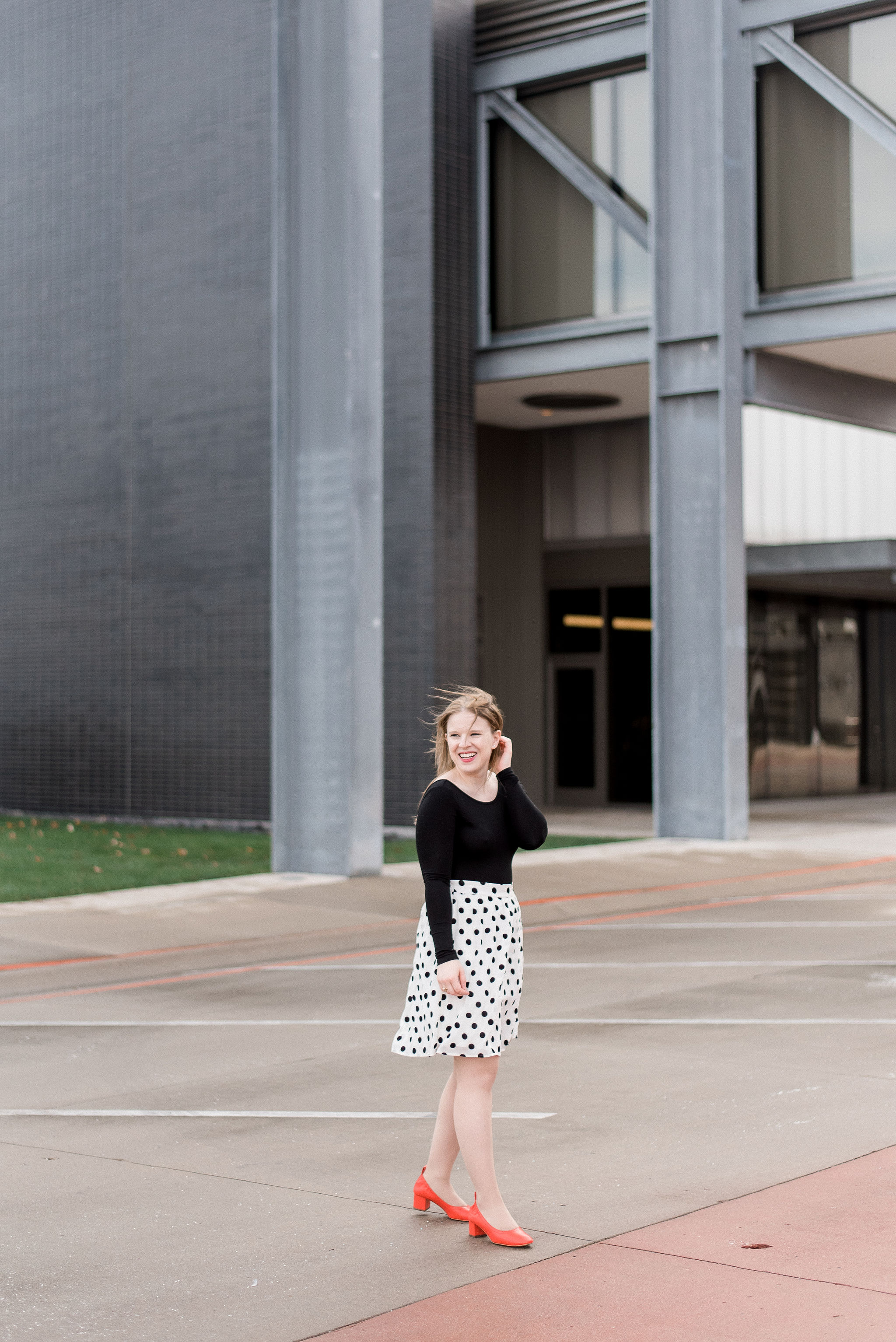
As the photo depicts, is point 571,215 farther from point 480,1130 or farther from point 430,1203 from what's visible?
point 480,1130

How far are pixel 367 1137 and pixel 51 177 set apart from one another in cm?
2211

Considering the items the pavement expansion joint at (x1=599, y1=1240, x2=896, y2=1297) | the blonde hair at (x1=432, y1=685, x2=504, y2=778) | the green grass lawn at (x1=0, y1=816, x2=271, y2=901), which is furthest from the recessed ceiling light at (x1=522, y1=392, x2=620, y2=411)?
the pavement expansion joint at (x1=599, y1=1240, x2=896, y2=1297)

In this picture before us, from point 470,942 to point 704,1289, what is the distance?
50.6 inches

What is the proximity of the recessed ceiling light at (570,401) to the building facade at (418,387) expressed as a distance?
0.10 meters

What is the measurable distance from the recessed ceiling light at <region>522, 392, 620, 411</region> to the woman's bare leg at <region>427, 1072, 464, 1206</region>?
1990cm

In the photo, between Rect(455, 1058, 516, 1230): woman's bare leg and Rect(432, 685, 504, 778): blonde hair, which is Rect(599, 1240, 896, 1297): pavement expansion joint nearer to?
Rect(455, 1058, 516, 1230): woman's bare leg

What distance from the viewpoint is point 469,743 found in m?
5.70

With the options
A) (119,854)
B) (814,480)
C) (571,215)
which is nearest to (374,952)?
(119,854)

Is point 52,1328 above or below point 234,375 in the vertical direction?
below

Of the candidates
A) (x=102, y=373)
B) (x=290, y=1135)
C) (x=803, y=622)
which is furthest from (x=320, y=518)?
(x=803, y=622)

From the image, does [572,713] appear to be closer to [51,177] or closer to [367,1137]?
[51,177]

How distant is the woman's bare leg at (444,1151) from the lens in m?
5.76

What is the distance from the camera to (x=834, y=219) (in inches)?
850

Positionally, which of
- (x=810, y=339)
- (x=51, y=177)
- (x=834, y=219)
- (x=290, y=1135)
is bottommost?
(x=290, y=1135)
